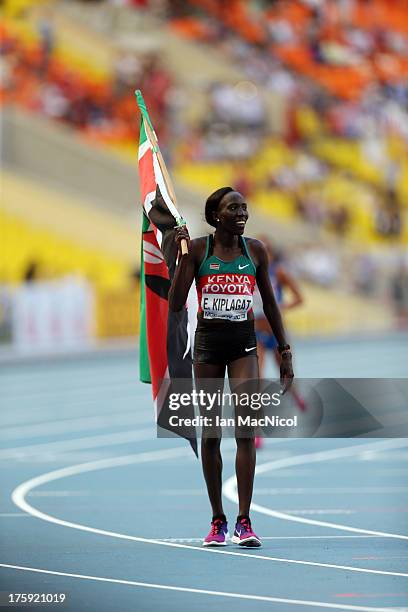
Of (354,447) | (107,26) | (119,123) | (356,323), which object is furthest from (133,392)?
(107,26)

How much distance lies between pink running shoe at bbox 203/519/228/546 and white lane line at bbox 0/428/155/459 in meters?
6.22

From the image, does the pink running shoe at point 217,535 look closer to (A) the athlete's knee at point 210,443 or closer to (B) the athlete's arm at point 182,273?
(A) the athlete's knee at point 210,443

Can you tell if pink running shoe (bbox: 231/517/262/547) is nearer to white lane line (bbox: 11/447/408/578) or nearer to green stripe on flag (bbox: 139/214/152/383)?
white lane line (bbox: 11/447/408/578)

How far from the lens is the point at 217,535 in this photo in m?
8.56

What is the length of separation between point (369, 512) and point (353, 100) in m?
45.6

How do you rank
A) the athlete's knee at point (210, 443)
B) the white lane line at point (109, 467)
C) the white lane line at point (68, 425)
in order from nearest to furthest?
the white lane line at point (109, 467), the athlete's knee at point (210, 443), the white lane line at point (68, 425)

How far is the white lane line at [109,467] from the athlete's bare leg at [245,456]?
31 centimetres

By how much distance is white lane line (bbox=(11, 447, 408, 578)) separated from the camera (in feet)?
26.2

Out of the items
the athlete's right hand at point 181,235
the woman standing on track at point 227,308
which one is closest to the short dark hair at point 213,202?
the woman standing on track at point 227,308

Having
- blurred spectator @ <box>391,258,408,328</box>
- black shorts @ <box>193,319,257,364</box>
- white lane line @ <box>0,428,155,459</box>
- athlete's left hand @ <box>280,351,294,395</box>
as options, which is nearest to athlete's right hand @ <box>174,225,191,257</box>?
black shorts @ <box>193,319,257,364</box>

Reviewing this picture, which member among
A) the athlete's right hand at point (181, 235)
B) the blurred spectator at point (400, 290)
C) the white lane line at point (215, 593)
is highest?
the blurred spectator at point (400, 290)

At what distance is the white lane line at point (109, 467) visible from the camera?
7.97 metres

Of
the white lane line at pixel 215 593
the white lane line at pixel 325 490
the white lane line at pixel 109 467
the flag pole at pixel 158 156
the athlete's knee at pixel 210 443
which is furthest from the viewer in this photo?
the white lane line at pixel 325 490

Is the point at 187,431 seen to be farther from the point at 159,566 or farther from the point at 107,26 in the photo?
the point at 107,26
